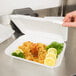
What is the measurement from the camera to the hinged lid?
0.75 meters

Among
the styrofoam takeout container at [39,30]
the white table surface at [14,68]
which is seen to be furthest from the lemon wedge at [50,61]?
the styrofoam takeout container at [39,30]

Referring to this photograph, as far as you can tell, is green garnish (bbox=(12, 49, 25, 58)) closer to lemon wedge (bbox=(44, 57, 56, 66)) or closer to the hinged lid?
lemon wedge (bbox=(44, 57, 56, 66))

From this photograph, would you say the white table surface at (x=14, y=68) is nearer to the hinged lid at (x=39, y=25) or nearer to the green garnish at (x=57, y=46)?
the green garnish at (x=57, y=46)

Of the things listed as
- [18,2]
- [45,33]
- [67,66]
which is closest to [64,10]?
[18,2]

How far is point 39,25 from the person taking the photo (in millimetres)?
792

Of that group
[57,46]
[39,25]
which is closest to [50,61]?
[57,46]

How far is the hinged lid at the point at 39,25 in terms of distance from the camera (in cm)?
75

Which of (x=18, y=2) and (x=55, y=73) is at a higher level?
(x=18, y=2)

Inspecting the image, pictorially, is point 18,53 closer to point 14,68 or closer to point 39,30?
point 14,68

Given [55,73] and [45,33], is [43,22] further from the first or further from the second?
[55,73]

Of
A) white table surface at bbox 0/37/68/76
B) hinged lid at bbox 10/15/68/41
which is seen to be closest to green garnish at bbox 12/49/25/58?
white table surface at bbox 0/37/68/76

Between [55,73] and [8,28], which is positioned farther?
[8,28]

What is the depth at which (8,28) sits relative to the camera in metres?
0.81

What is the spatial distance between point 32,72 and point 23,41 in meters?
0.21
